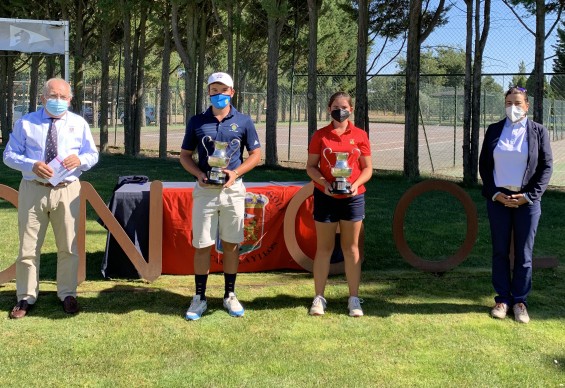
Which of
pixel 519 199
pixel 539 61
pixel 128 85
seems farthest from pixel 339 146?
pixel 128 85

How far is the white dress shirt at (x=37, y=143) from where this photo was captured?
15.4 ft

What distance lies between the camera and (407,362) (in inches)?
162

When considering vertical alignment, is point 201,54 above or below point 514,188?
above

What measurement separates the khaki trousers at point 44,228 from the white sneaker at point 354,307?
2274 millimetres

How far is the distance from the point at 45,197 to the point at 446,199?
25.7 feet

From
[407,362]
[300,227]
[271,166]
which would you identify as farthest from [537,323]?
[271,166]

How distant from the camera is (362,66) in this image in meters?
14.5

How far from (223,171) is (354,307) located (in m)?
1.55

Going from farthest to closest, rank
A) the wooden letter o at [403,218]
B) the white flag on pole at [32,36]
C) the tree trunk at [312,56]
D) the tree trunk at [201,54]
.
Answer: the tree trunk at [201,54]
the tree trunk at [312,56]
the white flag on pole at [32,36]
the wooden letter o at [403,218]

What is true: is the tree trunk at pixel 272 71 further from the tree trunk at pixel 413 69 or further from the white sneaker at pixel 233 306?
the white sneaker at pixel 233 306

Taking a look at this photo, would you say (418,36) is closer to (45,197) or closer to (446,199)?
Answer: (446,199)

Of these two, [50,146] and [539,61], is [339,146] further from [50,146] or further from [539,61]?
[539,61]

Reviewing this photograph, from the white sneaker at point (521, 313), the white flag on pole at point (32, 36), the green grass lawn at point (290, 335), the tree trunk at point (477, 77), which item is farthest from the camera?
the tree trunk at point (477, 77)

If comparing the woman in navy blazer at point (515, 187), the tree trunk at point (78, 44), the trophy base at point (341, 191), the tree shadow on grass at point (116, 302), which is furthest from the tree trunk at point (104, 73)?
the woman in navy blazer at point (515, 187)
